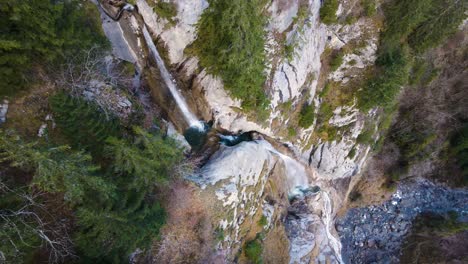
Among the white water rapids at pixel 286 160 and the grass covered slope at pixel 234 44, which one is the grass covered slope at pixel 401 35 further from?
the grass covered slope at pixel 234 44

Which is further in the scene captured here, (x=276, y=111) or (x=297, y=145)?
(x=297, y=145)

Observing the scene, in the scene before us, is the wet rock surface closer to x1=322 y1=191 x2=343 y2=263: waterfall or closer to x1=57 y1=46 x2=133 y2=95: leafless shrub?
x1=322 y1=191 x2=343 y2=263: waterfall

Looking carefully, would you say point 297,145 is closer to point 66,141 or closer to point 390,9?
point 390,9

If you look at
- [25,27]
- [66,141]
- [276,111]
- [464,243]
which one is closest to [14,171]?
[66,141]

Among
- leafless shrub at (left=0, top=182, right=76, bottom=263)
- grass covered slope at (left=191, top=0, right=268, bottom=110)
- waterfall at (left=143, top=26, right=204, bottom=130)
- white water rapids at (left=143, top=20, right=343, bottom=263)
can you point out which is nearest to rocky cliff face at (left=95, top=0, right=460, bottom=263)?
white water rapids at (left=143, top=20, right=343, bottom=263)

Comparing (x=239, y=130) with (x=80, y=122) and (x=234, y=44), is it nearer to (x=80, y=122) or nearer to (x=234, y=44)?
(x=234, y=44)

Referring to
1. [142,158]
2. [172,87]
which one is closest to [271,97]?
[172,87]
